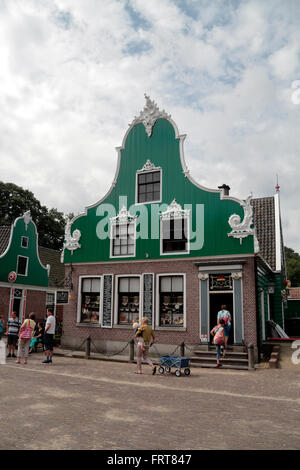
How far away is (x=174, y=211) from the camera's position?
17.7 metres

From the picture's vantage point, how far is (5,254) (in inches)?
1143

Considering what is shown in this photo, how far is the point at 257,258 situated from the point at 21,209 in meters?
33.4

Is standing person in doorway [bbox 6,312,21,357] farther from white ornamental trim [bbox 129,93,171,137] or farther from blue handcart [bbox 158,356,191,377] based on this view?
white ornamental trim [bbox 129,93,171,137]

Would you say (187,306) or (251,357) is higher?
(187,306)

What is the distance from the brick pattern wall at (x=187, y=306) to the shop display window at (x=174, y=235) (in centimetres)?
62

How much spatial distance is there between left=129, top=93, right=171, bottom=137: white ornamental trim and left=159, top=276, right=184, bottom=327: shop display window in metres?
7.23

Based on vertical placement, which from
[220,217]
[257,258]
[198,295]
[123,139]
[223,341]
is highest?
[123,139]

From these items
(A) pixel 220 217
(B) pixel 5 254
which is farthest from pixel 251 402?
(B) pixel 5 254

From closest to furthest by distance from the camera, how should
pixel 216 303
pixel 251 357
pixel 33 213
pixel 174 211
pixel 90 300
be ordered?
pixel 251 357 → pixel 216 303 → pixel 174 211 → pixel 90 300 → pixel 33 213

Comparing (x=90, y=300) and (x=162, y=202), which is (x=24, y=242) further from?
(x=162, y=202)

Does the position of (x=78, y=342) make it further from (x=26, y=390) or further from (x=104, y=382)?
(x=26, y=390)

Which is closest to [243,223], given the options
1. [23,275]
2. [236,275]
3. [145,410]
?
[236,275]

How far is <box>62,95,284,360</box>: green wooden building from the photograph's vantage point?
52.7 feet

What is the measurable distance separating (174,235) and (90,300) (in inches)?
211
